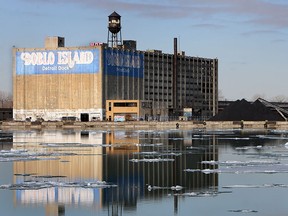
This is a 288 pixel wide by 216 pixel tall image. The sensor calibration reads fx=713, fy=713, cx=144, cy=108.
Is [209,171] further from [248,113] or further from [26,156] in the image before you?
[248,113]

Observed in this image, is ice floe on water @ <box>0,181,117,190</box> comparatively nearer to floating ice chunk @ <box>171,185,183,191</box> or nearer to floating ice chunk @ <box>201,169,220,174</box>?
A: floating ice chunk @ <box>171,185,183,191</box>

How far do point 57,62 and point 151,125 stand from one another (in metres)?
32.8

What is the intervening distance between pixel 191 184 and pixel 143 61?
5892 inches

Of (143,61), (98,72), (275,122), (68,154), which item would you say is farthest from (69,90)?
(68,154)

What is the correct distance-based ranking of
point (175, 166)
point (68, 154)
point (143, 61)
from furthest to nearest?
point (143, 61) < point (68, 154) < point (175, 166)

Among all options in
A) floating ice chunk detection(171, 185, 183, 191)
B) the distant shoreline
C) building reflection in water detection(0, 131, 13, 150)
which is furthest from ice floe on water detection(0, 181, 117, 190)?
the distant shoreline

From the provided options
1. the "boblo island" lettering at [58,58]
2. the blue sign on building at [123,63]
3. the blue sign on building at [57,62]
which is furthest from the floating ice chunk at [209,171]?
the blue sign on building at [123,63]

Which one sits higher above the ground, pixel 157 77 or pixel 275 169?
pixel 157 77

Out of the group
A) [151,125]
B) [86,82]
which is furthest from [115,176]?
[86,82]

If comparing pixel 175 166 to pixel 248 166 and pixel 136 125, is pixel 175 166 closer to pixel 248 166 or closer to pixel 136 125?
pixel 248 166

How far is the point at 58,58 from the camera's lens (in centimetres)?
16862

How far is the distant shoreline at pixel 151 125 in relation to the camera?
140875mm

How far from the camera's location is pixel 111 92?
170 m

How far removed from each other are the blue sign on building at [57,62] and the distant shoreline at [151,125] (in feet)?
51.4
